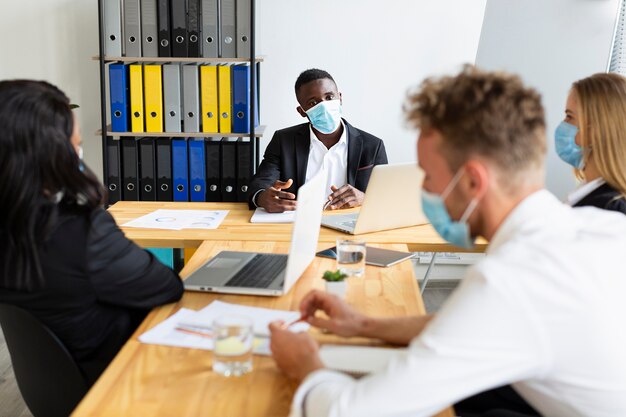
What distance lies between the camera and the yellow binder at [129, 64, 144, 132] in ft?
12.0

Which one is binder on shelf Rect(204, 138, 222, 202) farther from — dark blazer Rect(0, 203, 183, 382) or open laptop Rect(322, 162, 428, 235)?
dark blazer Rect(0, 203, 183, 382)

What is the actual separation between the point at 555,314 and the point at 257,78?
3.01 metres

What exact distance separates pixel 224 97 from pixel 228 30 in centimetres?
32

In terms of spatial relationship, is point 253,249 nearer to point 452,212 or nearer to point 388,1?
point 452,212

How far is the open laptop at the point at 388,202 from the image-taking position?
238 centimetres

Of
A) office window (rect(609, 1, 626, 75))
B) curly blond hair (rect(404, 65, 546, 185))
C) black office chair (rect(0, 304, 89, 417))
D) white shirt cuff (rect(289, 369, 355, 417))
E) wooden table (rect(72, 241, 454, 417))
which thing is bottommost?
black office chair (rect(0, 304, 89, 417))

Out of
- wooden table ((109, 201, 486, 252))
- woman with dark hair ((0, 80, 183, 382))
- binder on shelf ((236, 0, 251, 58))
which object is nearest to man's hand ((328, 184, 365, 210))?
wooden table ((109, 201, 486, 252))

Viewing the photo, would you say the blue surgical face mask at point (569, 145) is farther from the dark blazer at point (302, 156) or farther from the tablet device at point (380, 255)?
the dark blazer at point (302, 156)

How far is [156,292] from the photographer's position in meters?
1.67

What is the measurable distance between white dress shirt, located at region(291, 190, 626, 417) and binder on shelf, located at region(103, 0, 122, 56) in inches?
111

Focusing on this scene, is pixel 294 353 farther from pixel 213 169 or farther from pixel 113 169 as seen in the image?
pixel 113 169

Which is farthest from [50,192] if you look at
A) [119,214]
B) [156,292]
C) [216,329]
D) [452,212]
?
[119,214]

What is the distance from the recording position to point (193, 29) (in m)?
3.62

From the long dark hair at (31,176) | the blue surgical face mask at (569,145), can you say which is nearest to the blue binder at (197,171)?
the blue surgical face mask at (569,145)
